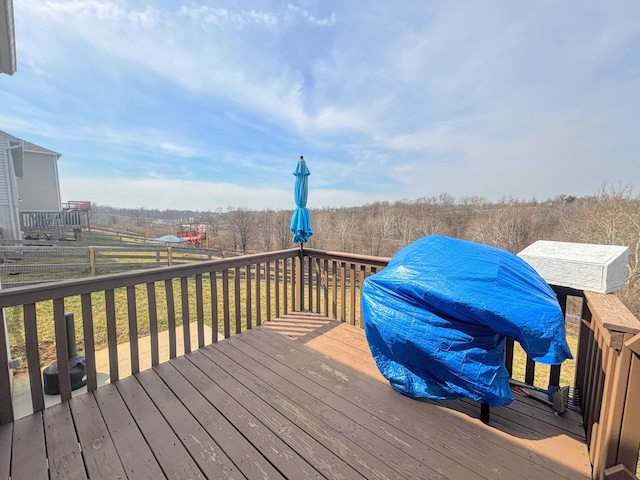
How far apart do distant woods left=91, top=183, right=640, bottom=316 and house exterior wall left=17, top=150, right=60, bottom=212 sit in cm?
414

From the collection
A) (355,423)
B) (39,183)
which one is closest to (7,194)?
(39,183)

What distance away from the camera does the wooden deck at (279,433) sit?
1.36 metres

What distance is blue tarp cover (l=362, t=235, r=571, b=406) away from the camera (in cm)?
137

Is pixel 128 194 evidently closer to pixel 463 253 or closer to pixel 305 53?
pixel 305 53

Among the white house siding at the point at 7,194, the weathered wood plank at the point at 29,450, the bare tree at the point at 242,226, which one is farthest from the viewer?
the bare tree at the point at 242,226

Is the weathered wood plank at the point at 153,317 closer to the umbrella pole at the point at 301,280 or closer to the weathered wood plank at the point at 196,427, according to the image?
the weathered wood plank at the point at 196,427

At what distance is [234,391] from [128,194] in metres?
26.9

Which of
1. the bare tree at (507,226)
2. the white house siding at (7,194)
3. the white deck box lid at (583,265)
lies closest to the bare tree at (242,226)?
the white house siding at (7,194)

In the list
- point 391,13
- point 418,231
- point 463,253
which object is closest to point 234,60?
point 391,13

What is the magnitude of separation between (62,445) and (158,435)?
50cm

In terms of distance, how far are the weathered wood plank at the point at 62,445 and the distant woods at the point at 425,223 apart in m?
13.5

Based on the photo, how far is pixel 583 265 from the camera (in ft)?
5.38

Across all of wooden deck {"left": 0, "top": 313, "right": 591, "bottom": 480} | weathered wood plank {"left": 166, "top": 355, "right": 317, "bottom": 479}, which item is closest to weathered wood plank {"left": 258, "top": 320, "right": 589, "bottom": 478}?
wooden deck {"left": 0, "top": 313, "right": 591, "bottom": 480}

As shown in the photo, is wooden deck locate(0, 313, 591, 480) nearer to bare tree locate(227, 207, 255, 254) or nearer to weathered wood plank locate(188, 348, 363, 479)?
weathered wood plank locate(188, 348, 363, 479)
